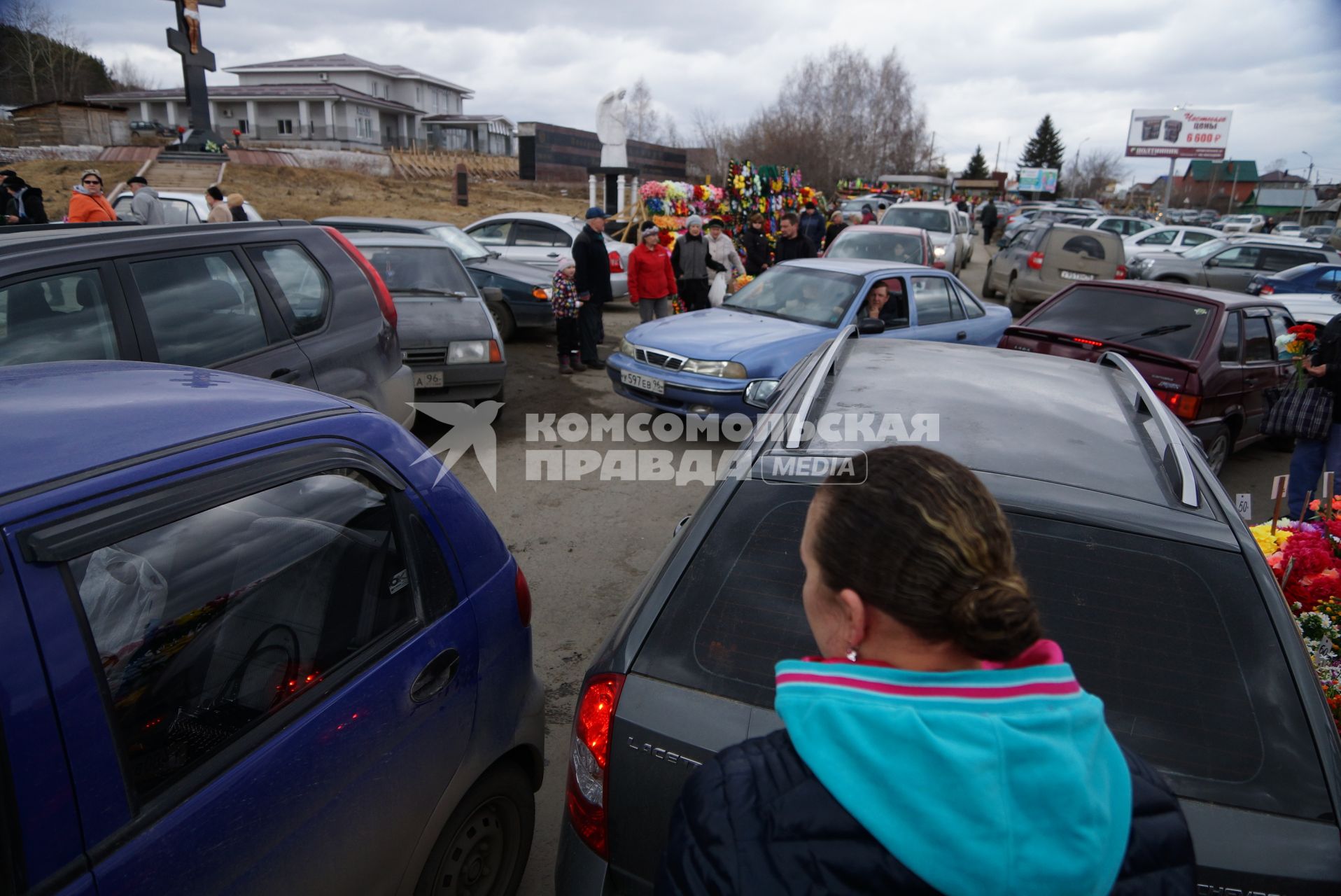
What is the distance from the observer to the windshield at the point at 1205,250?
17378 millimetres

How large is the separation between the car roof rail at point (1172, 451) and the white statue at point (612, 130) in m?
19.0

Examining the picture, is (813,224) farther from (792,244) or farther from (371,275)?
(371,275)

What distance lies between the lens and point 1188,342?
21.4 feet

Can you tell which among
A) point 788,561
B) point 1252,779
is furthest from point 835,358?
point 1252,779

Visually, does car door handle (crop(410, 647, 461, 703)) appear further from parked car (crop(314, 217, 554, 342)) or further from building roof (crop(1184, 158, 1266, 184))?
building roof (crop(1184, 158, 1266, 184))

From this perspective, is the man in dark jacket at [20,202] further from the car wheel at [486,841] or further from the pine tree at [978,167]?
the pine tree at [978,167]

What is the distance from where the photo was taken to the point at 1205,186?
8475 cm

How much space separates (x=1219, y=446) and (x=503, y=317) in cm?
815

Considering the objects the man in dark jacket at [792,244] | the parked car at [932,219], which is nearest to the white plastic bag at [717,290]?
A: the man in dark jacket at [792,244]

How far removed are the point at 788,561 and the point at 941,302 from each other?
676 cm

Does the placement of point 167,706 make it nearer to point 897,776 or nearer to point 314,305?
point 897,776

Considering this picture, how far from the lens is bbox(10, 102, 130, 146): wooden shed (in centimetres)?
3822

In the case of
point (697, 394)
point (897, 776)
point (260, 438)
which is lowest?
point (697, 394)

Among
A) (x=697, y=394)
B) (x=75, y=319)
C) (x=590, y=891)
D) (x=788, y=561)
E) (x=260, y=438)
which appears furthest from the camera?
(x=697, y=394)
